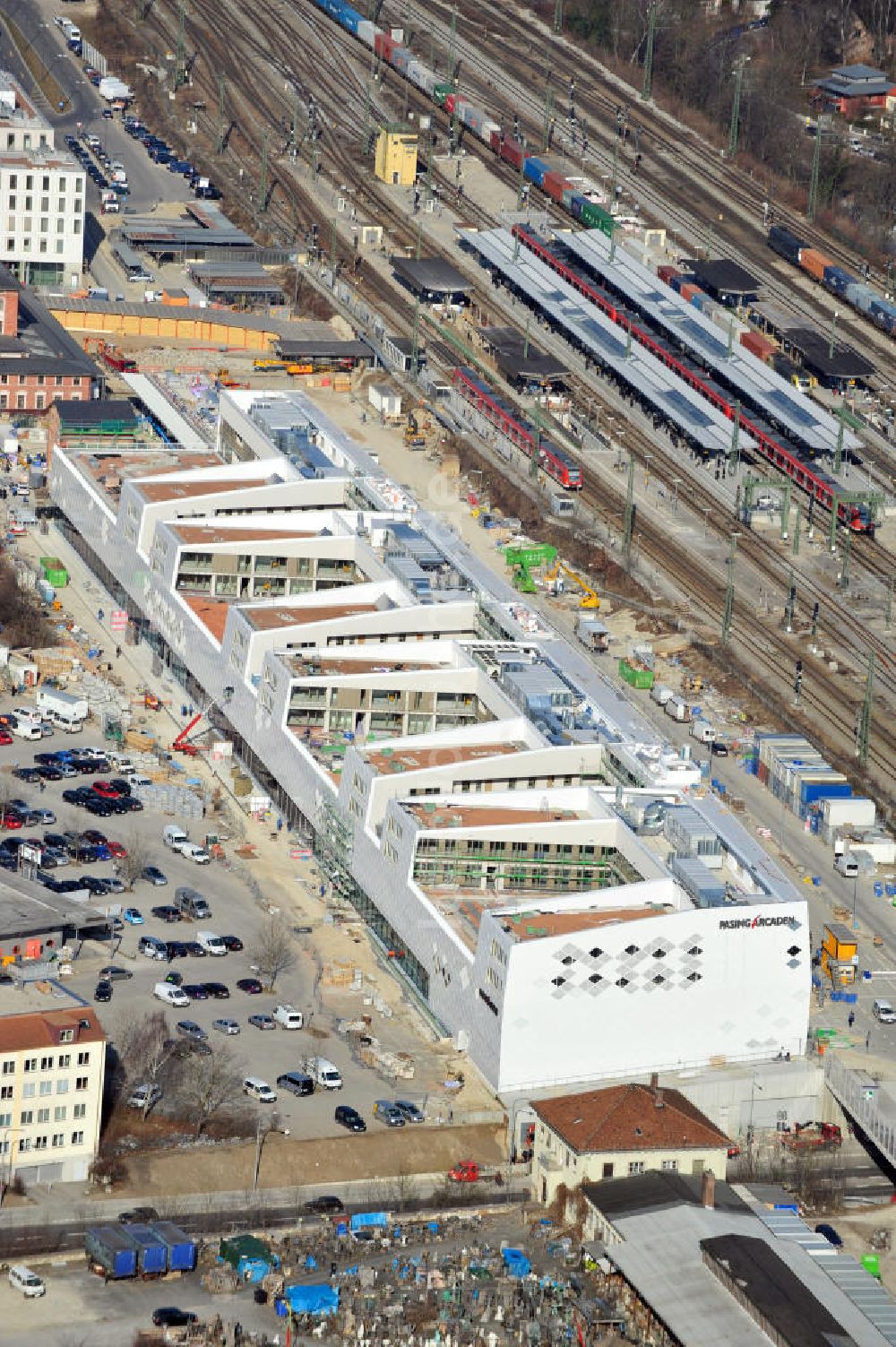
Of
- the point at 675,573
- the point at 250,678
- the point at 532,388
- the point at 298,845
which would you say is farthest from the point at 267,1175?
the point at 532,388

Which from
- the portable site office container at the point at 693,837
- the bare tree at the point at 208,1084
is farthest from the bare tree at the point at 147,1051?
the portable site office container at the point at 693,837

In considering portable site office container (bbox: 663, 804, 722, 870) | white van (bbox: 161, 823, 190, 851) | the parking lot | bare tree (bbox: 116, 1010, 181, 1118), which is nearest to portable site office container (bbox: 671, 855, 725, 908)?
portable site office container (bbox: 663, 804, 722, 870)

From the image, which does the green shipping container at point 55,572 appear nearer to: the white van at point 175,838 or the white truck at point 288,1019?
the white van at point 175,838

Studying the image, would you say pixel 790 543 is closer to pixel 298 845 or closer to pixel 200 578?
pixel 200 578

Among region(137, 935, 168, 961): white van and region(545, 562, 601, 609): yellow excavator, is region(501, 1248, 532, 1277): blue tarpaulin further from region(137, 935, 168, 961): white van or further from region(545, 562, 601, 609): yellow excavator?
region(545, 562, 601, 609): yellow excavator

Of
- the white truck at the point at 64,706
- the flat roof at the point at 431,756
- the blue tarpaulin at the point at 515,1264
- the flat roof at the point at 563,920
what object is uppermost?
the flat roof at the point at 563,920
